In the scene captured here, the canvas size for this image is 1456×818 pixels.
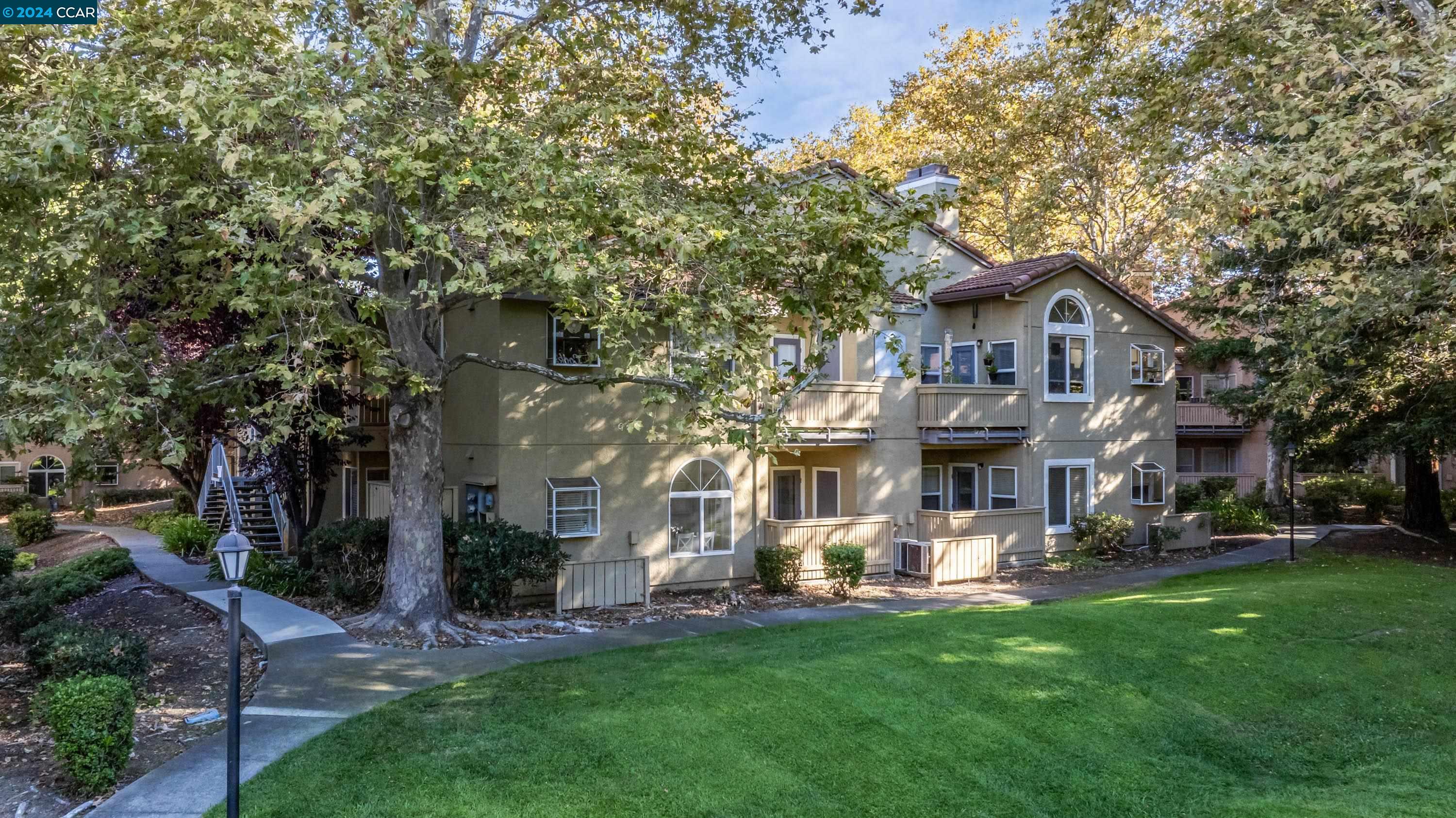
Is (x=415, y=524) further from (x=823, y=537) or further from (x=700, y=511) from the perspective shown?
(x=823, y=537)

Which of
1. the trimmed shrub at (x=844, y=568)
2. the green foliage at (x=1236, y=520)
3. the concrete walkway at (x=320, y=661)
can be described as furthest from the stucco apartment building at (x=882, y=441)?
the green foliage at (x=1236, y=520)

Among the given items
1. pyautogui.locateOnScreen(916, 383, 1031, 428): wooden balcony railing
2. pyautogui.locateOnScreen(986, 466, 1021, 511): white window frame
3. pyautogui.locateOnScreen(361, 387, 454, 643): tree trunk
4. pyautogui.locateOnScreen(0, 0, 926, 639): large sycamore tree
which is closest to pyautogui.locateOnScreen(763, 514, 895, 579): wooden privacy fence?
pyautogui.locateOnScreen(916, 383, 1031, 428): wooden balcony railing

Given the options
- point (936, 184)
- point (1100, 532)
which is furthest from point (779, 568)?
point (936, 184)

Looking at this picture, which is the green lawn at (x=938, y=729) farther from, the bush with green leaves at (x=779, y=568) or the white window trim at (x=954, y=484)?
the white window trim at (x=954, y=484)

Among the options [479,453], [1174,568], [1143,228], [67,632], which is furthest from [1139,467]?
[67,632]

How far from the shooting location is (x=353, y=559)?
15727 mm

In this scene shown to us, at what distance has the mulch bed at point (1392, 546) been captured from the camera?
23625mm

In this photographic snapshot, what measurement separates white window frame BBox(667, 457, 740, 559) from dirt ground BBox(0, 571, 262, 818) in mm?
7519

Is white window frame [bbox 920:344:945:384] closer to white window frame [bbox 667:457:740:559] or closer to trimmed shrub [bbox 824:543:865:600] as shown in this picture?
trimmed shrub [bbox 824:543:865:600]

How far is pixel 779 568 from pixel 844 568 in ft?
4.11

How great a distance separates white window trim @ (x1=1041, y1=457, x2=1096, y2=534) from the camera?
899 inches

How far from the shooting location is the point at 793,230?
435 inches

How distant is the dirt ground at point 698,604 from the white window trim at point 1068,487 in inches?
47.0

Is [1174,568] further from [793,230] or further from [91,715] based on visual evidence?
[91,715]
